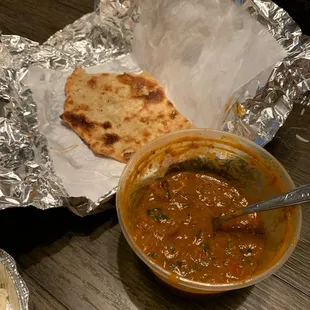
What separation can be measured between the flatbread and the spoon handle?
533 mm

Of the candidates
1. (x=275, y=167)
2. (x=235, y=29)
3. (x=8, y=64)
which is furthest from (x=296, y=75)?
(x=8, y=64)

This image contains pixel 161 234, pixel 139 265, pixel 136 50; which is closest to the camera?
pixel 161 234

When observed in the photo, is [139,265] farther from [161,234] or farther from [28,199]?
[28,199]

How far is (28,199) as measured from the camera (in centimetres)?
112

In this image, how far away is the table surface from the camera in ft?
3.65

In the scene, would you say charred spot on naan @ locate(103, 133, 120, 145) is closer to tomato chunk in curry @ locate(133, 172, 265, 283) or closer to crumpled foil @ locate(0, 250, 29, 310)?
tomato chunk in curry @ locate(133, 172, 265, 283)

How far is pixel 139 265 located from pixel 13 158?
1.69 feet

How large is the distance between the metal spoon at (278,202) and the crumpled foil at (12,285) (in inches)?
20.0

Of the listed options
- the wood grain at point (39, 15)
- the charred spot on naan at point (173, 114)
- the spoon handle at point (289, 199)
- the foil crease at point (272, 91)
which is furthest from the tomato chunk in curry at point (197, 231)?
the wood grain at point (39, 15)

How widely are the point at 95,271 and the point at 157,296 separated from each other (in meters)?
0.19

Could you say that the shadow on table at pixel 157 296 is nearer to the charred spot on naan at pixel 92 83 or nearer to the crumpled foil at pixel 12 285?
the crumpled foil at pixel 12 285

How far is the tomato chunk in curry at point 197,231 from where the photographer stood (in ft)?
3.34

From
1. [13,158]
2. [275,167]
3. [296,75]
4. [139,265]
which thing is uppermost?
[296,75]

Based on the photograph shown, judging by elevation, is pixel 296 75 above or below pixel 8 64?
above
